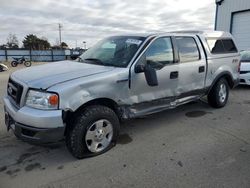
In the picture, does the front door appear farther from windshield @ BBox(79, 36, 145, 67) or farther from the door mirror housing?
windshield @ BBox(79, 36, 145, 67)

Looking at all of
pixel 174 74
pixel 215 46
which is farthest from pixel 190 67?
pixel 215 46

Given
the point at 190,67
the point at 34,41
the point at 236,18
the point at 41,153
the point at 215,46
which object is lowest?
the point at 41,153

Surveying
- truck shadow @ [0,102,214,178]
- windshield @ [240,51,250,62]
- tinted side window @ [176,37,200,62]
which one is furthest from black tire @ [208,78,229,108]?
windshield @ [240,51,250,62]

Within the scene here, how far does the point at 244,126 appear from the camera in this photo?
198 inches

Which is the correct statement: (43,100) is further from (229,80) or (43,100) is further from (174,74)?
(229,80)

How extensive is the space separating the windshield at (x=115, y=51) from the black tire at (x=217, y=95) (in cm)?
251

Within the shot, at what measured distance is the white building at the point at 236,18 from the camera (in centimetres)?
1612

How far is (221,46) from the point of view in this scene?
6.00m

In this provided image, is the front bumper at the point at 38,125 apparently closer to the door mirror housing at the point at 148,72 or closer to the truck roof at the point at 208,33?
the door mirror housing at the point at 148,72

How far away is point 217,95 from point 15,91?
14.6 feet

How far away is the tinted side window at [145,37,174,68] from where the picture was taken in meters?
4.32

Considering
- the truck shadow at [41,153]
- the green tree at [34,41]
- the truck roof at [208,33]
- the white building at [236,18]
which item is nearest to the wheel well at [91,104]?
→ the truck shadow at [41,153]

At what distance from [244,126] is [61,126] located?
3.63 metres

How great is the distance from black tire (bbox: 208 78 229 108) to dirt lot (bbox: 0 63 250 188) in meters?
0.99
